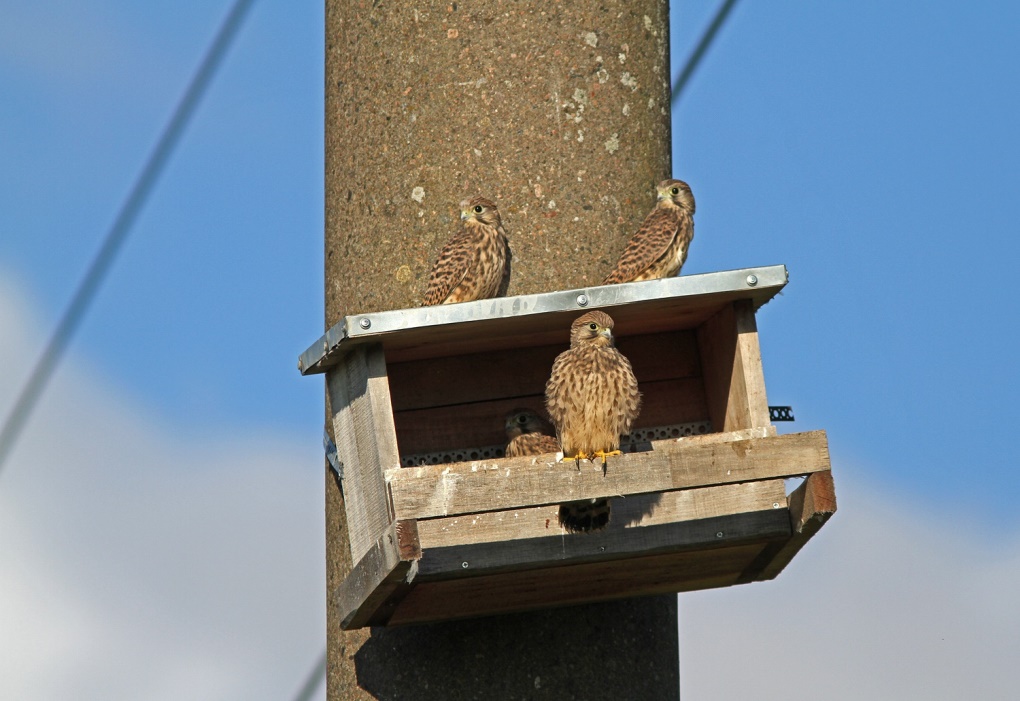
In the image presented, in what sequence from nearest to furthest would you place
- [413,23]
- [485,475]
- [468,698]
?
[485,475] < [468,698] < [413,23]

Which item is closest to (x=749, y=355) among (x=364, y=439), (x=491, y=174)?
(x=491, y=174)

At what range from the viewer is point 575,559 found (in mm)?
4273

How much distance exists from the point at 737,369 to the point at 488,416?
2.53 ft

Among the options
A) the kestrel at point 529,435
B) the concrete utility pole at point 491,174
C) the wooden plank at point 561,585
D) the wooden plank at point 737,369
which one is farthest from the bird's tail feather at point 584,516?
the wooden plank at point 737,369

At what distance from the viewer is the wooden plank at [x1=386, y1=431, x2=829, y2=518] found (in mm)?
4109

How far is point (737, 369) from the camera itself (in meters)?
4.64

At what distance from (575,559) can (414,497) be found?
1.46 ft

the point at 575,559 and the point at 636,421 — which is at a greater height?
the point at 636,421

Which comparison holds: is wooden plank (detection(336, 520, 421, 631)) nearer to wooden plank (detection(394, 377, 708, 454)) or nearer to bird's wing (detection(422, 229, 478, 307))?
wooden plank (detection(394, 377, 708, 454))

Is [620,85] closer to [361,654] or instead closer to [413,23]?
[413,23]

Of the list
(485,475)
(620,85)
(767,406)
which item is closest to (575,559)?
(485,475)

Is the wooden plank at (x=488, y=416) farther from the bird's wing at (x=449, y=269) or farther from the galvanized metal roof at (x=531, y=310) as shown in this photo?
the bird's wing at (x=449, y=269)

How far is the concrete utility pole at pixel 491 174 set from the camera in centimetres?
460

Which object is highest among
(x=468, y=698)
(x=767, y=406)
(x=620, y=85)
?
(x=620, y=85)
